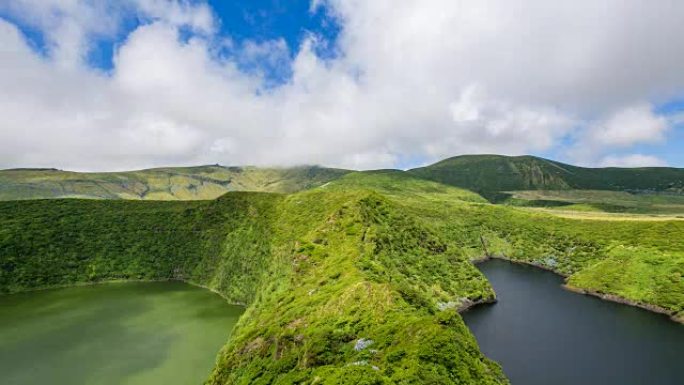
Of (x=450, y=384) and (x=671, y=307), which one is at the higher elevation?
(x=450, y=384)

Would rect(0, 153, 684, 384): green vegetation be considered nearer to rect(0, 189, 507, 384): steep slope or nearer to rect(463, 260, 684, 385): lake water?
rect(0, 189, 507, 384): steep slope

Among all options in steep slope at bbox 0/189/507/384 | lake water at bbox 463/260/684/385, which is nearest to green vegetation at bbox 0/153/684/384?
steep slope at bbox 0/189/507/384

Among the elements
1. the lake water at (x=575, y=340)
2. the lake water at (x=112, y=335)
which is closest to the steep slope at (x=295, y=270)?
the lake water at (x=112, y=335)

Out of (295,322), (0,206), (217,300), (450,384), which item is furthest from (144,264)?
(450,384)

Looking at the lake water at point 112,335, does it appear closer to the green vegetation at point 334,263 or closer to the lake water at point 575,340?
the green vegetation at point 334,263

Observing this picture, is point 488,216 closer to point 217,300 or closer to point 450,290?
point 450,290
